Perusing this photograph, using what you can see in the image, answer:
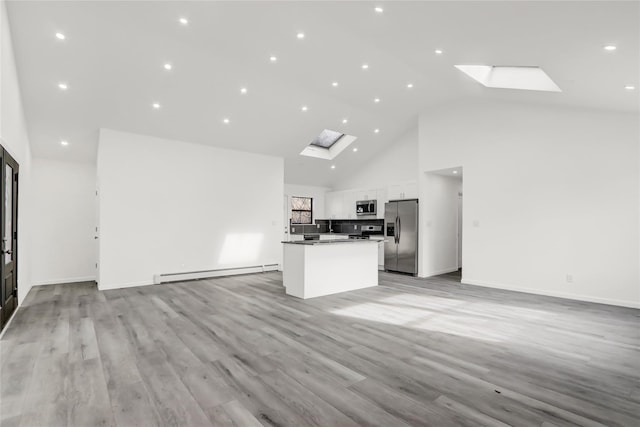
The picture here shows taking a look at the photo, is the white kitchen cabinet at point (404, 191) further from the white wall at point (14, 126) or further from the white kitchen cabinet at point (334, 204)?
the white wall at point (14, 126)

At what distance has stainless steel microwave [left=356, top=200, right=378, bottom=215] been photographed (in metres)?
8.78

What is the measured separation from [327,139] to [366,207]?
218 centimetres

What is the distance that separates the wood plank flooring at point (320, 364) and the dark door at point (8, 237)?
29 cm

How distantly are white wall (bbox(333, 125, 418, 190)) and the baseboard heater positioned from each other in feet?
12.2

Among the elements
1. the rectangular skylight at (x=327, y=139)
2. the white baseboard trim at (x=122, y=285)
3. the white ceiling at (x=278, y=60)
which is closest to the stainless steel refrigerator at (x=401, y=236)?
the white ceiling at (x=278, y=60)

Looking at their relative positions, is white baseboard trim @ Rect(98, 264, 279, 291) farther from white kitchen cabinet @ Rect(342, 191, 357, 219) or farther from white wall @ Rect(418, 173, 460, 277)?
white wall @ Rect(418, 173, 460, 277)

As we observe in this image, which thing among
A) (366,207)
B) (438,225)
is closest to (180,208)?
(366,207)

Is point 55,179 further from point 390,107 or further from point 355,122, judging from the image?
point 390,107

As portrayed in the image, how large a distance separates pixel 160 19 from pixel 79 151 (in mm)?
4009

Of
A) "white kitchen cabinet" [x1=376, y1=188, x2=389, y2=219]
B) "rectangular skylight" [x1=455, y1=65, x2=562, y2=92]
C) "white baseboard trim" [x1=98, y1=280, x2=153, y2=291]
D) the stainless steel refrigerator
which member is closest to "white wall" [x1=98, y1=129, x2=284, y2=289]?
"white baseboard trim" [x1=98, y1=280, x2=153, y2=291]

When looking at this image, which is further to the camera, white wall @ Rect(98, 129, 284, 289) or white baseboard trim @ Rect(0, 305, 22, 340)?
white wall @ Rect(98, 129, 284, 289)

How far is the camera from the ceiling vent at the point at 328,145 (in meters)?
8.63

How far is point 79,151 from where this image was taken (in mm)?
6426

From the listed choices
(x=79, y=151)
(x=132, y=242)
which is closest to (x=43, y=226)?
(x=79, y=151)
